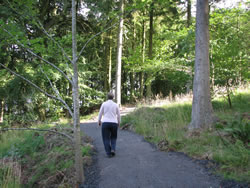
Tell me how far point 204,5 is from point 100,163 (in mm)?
6129

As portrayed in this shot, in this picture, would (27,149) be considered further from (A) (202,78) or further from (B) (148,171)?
(A) (202,78)

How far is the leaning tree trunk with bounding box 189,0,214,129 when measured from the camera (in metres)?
6.39

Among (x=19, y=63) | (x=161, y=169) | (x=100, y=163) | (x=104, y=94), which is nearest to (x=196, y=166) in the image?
(x=161, y=169)

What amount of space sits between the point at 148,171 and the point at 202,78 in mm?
3857

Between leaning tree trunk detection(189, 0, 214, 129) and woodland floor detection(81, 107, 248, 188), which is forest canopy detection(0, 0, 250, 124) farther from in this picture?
woodland floor detection(81, 107, 248, 188)

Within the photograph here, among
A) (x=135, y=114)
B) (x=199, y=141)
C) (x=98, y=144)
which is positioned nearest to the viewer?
(x=199, y=141)

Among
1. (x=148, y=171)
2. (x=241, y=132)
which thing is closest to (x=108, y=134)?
(x=148, y=171)

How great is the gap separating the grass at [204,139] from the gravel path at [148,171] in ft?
1.18

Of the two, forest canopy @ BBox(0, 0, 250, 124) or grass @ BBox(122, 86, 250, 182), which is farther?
forest canopy @ BBox(0, 0, 250, 124)

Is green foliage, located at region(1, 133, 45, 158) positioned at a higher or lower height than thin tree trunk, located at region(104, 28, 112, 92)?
lower

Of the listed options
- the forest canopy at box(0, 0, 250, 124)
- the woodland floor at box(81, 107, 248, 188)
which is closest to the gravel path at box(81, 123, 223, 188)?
the woodland floor at box(81, 107, 248, 188)

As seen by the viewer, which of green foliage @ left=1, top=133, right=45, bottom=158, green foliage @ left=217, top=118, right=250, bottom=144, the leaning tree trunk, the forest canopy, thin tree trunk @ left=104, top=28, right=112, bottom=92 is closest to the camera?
the forest canopy

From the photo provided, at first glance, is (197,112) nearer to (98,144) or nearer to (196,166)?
(196,166)

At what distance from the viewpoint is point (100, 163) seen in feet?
15.9
